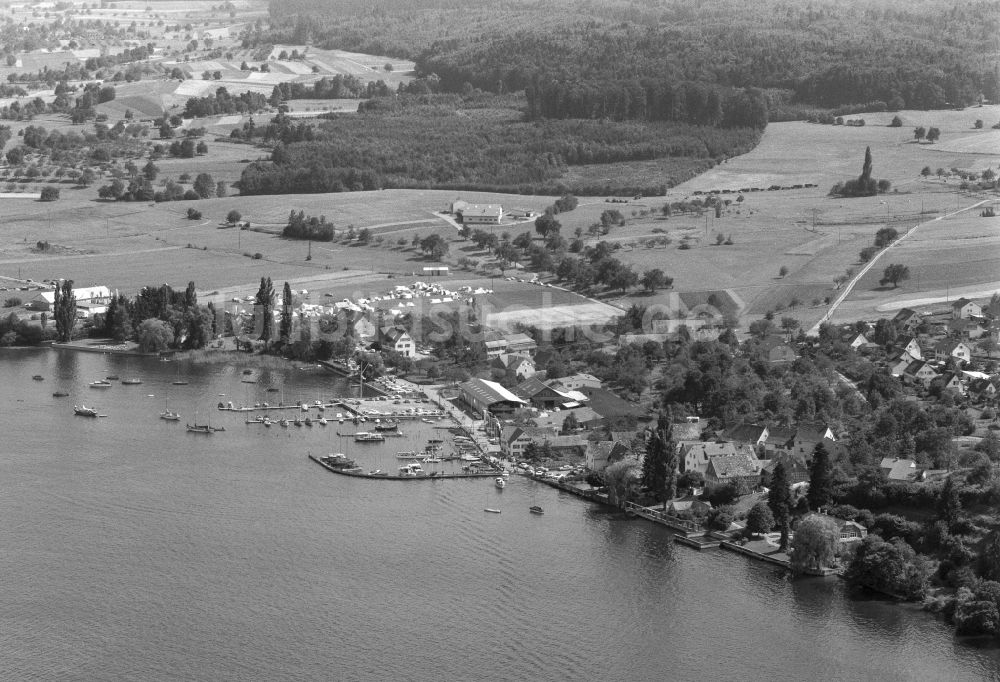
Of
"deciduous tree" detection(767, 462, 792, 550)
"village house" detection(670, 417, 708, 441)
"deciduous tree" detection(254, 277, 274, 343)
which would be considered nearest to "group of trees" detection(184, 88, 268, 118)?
"deciduous tree" detection(254, 277, 274, 343)

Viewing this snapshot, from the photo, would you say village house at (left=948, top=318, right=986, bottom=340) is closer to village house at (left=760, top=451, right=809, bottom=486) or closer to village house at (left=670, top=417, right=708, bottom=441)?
village house at (left=670, top=417, right=708, bottom=441)

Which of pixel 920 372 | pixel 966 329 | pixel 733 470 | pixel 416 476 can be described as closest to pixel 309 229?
pixel 966 329

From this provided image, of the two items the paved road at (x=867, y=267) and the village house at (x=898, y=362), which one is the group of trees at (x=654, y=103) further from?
the village house at (x=898, y=362)

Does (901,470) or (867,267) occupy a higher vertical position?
(867,267)

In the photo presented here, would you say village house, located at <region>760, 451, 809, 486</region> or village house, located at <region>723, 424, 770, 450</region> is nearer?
village house, located at <region>760, 451, 809, 486</region>

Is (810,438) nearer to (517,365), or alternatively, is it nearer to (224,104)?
(517,365)

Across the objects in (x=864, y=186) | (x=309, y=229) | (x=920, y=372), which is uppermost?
(x=864, y=186)

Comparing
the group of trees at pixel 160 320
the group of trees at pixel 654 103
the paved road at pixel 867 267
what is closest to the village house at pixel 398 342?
the group of trees at pixel 160 320
